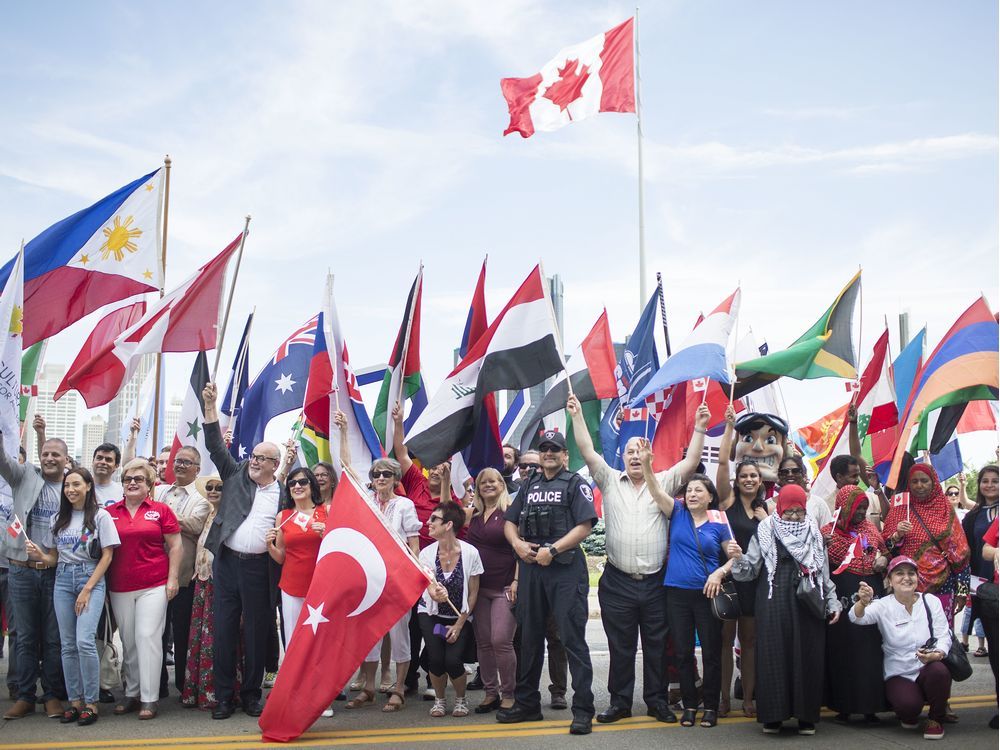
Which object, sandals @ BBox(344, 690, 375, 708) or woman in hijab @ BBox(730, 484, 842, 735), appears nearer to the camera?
woman in hijab @ BBox(730, 484, 842, 735)

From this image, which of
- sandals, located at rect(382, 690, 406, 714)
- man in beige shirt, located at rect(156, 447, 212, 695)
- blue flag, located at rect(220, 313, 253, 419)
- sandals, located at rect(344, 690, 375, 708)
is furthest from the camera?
blue flag, located at rect(220, 313, 253, 419)

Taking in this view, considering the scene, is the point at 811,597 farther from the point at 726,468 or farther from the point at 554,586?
the point at 554,586

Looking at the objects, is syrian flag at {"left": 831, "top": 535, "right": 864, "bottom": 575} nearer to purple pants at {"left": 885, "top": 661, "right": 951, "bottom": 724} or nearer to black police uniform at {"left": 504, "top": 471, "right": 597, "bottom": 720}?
purple pants at {"left": 885, "top": 661, "right": 951, "bottom": 724}

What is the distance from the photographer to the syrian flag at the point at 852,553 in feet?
25.0

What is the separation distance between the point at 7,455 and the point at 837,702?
6388 millimetres

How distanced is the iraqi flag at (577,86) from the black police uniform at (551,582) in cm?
902

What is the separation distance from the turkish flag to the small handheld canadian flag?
7.26 feet

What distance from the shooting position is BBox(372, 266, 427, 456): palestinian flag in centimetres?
924

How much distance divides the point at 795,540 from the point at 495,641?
240cm

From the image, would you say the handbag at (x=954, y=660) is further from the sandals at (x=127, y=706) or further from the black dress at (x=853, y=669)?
the sandals at (x=127, y=706)

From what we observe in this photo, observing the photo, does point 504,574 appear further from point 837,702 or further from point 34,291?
point 34,291

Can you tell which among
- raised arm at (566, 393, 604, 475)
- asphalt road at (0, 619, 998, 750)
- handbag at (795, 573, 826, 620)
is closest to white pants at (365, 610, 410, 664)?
asphalt road at (0, 619, 998, 750)

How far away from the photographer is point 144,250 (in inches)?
407

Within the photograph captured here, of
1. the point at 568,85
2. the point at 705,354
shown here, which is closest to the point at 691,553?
the point at 705,354
